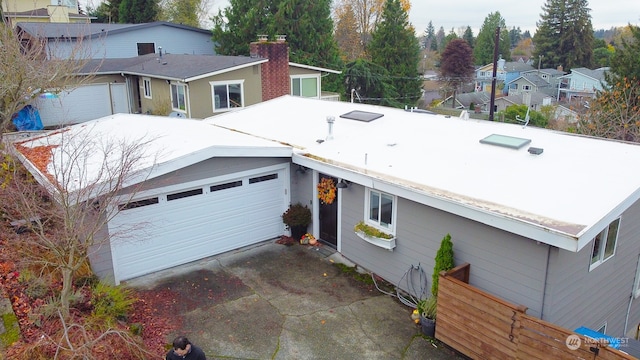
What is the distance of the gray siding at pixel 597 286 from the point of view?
755 cm

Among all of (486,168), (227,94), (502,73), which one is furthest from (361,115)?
(502,73)

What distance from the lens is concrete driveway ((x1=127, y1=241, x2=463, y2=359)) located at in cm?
817

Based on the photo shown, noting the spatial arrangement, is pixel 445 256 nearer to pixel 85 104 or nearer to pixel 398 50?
pixel 85 104

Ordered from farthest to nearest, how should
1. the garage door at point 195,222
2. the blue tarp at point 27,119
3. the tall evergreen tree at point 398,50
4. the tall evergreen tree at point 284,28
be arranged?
the tall evergreen tree at point 398,50
the tall evergreen tree at point 284,28
the blue tarp at point 27,119
the garage door at point 195,222

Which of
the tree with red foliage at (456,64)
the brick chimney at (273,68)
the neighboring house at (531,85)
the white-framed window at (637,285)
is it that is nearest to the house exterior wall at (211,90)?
the brick chimney at (273,68)

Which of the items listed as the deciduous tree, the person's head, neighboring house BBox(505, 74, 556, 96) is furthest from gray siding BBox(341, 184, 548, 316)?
neighboring house BBox(505, 74, 556, 96)

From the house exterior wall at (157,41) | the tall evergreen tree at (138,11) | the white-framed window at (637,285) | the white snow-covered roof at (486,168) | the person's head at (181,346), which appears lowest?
the white-framed window at (637,285)

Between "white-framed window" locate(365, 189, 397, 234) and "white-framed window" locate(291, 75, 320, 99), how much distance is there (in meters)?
17.2

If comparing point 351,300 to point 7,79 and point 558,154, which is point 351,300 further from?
point 7,79

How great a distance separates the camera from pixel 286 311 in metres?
9.28

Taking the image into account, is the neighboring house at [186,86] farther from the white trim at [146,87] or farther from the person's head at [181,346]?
the person's head at [181,346]

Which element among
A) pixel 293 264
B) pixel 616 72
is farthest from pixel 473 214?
pixel 616 72

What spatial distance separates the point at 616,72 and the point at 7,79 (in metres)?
28.5

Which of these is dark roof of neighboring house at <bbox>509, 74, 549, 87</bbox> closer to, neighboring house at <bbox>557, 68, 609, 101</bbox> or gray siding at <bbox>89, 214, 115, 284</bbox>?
neighboring house at <bbox>557, 68, 609, 101</bbox>
